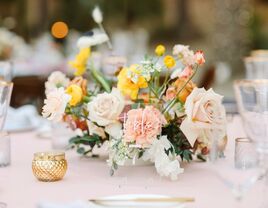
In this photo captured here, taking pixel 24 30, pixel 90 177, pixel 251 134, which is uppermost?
pixel 24 30

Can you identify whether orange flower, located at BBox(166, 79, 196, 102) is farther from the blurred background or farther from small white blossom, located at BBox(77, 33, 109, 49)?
the blurred background

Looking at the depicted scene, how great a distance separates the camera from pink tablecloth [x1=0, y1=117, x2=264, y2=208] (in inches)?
59.4

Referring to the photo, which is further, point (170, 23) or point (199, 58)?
point (170, 23)

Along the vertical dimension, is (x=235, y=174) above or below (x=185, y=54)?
below

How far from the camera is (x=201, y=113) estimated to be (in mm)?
1688

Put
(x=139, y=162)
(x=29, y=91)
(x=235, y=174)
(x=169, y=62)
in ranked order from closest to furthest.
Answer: (x=235, y=174) < (x=169, y=62) < (x=139, y=162) < (x=29, y=91)

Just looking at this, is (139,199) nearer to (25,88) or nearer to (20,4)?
(25,88)

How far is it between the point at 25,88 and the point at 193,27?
472 centimetres

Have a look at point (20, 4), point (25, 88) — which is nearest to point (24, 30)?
point (20, 4)

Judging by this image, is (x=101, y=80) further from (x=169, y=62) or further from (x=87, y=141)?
(x=169, y=62)

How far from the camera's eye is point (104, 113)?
5.85 feet

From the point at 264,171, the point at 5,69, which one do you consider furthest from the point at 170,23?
the point at 264,171

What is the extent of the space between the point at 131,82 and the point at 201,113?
22 centimetres

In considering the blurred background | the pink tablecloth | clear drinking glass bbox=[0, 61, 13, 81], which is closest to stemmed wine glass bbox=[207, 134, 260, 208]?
the pink tablecloth
